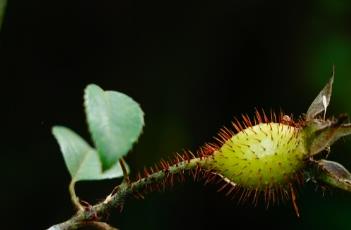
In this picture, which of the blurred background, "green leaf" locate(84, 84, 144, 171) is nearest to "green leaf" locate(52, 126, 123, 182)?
"green leaf" locate(84, 84, 144, 171)

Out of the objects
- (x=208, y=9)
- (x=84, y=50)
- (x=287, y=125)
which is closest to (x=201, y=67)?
(x=208, y=9)

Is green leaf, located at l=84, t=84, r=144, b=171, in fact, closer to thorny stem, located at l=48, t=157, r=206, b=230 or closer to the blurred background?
thorny stem, located at l=48, t=157, r=206, b=230

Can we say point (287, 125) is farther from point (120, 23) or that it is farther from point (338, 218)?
point (120, 23)

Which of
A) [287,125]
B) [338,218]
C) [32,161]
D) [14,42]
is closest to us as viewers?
[287,125]

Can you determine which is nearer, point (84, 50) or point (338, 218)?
point (338, 218)

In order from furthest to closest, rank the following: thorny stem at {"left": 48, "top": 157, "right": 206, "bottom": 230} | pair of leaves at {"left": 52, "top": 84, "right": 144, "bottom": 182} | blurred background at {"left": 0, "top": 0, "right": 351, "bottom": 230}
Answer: blurred background at {"left": 0, "top": 0, "right": 351, "bottom": 230}, thorny stem at {"left": 48, "top": 157, "right": 206, "bottom": 230}, pair of leaves at {"left": 52, "top": 84, "right": 144, "bottom": 182}
